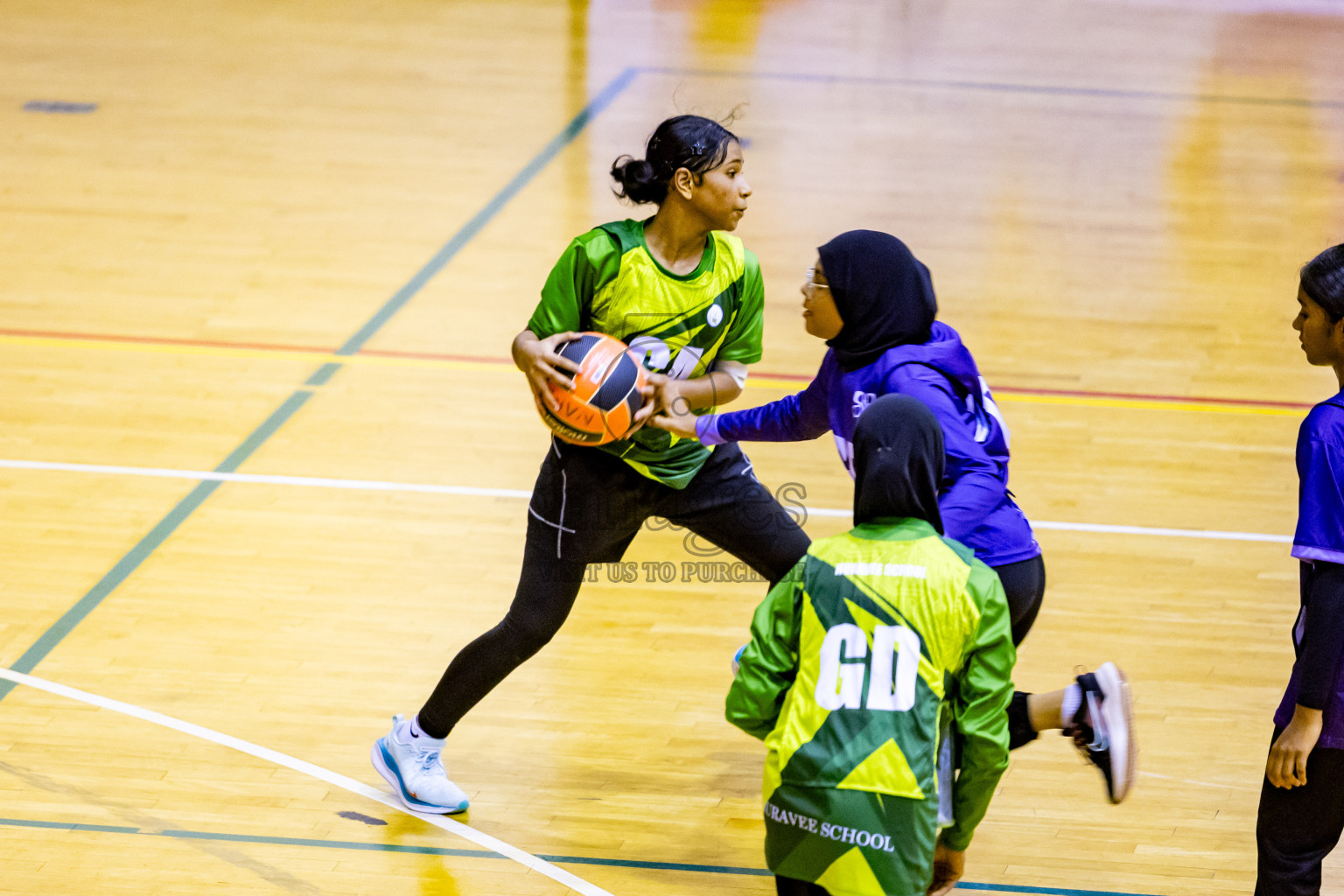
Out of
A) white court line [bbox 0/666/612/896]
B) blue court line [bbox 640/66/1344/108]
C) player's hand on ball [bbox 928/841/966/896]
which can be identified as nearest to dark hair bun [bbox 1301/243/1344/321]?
player's hand on ball [bbox 928/841/966/896]

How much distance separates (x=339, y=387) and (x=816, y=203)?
360 centimetres

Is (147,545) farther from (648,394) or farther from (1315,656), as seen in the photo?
(1315,656)

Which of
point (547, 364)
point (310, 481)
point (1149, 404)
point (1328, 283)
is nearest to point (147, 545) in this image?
point (310, 481)

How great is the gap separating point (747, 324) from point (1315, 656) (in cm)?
165

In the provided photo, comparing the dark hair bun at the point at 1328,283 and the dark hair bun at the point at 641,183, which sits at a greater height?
the dark hair bun at the point at 1328,283

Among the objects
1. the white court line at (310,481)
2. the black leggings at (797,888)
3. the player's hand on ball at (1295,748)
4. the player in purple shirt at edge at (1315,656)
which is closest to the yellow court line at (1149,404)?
the white court line at (310,481)

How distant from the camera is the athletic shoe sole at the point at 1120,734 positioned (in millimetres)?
3008

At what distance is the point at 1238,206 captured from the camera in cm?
898

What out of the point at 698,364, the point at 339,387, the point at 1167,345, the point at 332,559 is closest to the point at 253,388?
the point at 339,387

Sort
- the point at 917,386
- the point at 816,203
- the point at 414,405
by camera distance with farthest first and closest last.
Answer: the point at 816,203
the point at 414,405
the point at 917,386

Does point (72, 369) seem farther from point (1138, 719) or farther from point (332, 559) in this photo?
point (1138, 719)

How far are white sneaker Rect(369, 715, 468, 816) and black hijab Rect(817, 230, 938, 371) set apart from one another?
1600 millimetres

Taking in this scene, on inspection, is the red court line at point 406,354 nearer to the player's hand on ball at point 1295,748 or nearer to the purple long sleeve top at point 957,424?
the purple long sleeve top at point 957,424

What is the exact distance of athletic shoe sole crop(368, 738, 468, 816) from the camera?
385 cm
